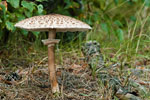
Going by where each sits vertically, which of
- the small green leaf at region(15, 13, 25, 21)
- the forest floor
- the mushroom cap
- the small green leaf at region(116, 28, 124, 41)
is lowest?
the forest floor

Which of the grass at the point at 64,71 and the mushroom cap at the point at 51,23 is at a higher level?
the mushroom cap at the point at 51,23

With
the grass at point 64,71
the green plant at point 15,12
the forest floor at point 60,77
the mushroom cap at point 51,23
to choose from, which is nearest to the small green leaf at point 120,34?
the grass at point 64,71

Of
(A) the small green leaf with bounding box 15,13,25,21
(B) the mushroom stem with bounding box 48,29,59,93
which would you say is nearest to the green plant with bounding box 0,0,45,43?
(A) the small green leaf with bounding box 15,13,25,21

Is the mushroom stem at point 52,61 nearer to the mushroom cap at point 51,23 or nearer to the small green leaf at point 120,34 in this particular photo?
the mushroom cap at point 51,23

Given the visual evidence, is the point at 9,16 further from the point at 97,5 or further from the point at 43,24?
the point at 97,5

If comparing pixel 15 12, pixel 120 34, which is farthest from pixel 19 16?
pixel 120 34

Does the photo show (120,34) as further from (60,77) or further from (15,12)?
(15,12)

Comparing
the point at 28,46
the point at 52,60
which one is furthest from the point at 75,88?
the point at 28,46

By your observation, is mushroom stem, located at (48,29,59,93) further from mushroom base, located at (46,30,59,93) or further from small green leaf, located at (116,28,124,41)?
small green leaf, located at (116,28,124,41)
